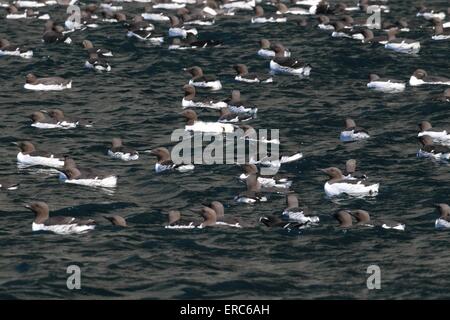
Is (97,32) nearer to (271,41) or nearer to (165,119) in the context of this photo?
(271,41)

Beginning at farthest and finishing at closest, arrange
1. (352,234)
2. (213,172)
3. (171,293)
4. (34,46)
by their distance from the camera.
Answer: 1. (34,46)
2. (213,172)
3. (352,234)
4. (171,293)

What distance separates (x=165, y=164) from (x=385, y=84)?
11.6 meters

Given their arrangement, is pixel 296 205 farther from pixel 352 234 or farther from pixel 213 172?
pixel 213 172

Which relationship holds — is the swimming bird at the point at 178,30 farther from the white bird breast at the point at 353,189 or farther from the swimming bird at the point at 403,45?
the white bird breast at the point at 353,189

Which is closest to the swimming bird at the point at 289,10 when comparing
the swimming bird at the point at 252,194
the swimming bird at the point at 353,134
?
the swimming bird at the point at 353,134

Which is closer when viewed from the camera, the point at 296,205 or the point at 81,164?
the point at 296,205

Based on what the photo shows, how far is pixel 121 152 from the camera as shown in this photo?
38750 mm

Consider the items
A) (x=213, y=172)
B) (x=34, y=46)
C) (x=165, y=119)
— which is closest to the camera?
(x=213, y=172)

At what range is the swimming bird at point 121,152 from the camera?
38719 millimetres

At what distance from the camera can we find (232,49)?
52.6 metres

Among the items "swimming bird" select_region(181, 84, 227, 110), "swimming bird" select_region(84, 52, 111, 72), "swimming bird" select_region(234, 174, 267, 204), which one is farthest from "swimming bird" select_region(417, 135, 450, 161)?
"swimming bird" select_region(84, 52, 111, 72)

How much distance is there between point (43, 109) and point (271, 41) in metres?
12.3

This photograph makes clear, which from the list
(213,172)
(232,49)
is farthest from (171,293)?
(232,49)

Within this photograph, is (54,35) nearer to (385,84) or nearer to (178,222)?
(385,84)
